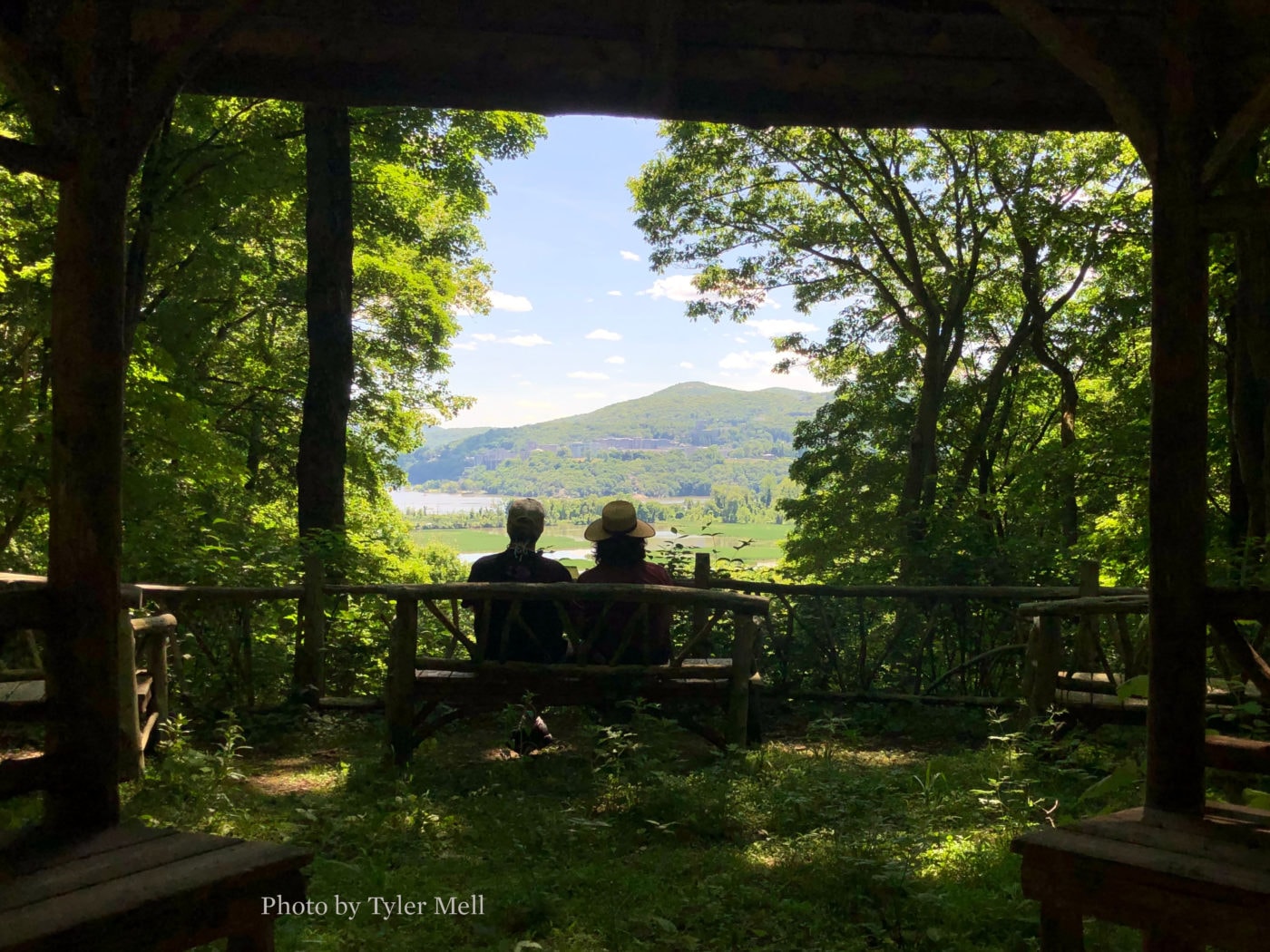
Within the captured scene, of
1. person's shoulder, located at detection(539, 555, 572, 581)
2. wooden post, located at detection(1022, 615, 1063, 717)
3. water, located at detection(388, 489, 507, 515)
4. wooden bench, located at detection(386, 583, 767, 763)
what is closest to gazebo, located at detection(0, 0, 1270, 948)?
wooden bench, located at detection(386, 583, 767, 763)

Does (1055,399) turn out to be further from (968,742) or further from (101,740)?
(101,740)

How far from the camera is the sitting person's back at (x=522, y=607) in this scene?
645cm

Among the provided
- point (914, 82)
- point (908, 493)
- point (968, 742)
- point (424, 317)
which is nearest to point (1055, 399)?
point (908, 493)

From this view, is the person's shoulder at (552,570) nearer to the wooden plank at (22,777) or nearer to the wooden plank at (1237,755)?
the wooden plank at (22,777)

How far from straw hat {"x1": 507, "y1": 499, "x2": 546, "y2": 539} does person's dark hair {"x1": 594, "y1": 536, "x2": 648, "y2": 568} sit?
1.65 feet

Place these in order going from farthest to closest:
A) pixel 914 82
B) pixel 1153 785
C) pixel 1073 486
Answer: pixel 1073 486
pixel 914 82
pixel 1153 785

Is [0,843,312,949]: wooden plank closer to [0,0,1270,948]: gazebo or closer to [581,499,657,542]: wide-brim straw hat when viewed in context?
[0,0,1270,948]: gazebo

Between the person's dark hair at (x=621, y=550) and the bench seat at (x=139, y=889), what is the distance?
4160 millimetres

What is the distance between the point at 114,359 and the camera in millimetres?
3148

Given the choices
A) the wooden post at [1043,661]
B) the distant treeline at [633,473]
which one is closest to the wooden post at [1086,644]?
the wooden post at [1043,661]

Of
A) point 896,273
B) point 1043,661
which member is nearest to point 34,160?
point 1043,661

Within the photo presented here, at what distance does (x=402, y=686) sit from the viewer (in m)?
6.30

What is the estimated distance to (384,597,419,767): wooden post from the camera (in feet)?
20.6

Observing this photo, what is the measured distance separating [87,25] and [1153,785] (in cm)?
458
